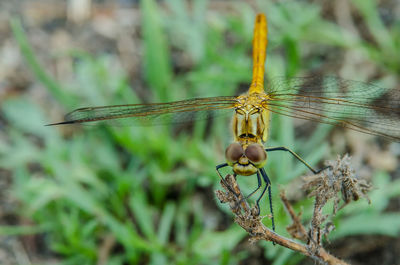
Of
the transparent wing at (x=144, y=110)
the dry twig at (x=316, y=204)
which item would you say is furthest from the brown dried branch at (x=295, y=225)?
the transparent wing at (x=144, y=110)

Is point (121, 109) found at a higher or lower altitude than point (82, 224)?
higher

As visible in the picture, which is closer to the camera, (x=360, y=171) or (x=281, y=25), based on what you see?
(x=360, y=171)

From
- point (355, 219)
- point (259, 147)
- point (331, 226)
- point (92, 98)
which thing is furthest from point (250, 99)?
point (92, 98)

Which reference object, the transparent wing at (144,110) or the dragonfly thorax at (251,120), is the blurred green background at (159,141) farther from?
the transparent wing at (144,110)

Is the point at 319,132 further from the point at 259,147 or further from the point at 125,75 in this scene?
the point at 125,75

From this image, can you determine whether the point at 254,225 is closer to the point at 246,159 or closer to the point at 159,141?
the point at 246,159

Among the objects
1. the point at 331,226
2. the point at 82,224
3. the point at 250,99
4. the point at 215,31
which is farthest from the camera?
the point at 215,31

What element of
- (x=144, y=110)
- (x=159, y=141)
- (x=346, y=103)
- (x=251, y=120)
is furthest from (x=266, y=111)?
(x=159, y=141)
